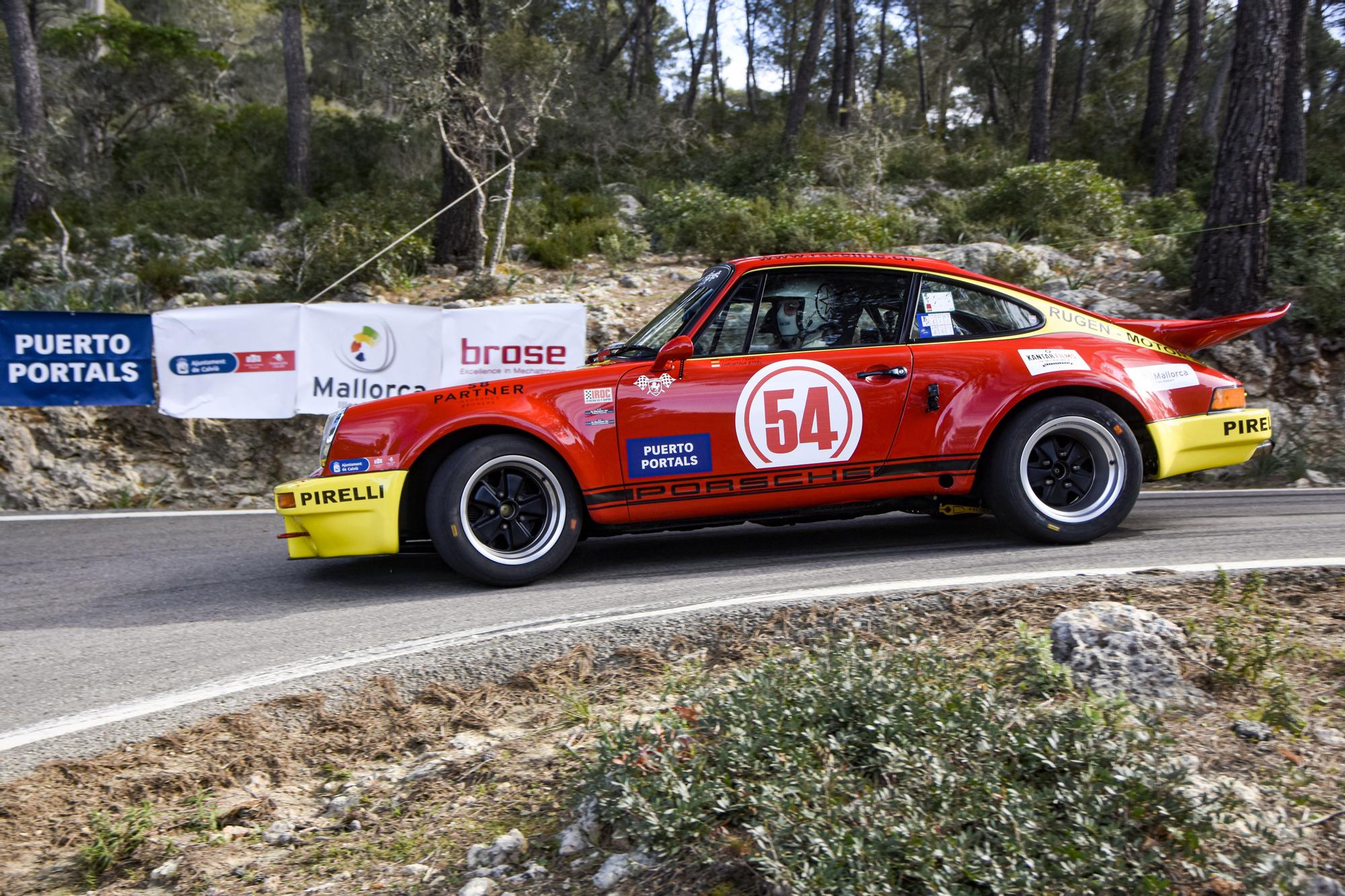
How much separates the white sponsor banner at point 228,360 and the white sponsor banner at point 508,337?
1476 millimetres

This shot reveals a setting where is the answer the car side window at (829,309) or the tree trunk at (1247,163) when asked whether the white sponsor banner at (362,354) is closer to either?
the car side window at (829,309)

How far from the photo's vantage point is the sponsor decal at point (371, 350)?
31.7 feet

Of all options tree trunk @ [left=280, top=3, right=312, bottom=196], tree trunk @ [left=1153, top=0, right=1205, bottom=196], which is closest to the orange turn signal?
tree trunk @ [left=1153, top=0, right=1205, bottom=196]

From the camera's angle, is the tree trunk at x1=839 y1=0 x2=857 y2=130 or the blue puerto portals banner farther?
the tree trunk at x1=839 y1=0 x2=857 y2=130

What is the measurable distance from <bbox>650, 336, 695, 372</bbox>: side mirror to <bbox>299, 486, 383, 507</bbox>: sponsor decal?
150 cm

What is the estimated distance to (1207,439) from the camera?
221 inches

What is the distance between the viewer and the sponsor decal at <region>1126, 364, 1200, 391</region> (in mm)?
5523

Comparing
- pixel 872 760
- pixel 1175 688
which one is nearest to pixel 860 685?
pixel 872 760

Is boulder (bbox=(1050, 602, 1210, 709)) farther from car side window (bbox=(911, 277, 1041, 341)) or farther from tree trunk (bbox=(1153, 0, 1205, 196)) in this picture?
tree trunk (bbox=(1153, 0, 1205, 196))

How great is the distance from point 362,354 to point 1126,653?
25.8 feet

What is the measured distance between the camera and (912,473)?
17.4 ft

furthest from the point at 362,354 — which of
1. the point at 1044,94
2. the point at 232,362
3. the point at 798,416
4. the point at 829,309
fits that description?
the point at 1044,94

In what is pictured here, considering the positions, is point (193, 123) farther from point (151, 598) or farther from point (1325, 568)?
point (1325, 568)

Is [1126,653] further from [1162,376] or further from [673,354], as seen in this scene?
[1162,376]
